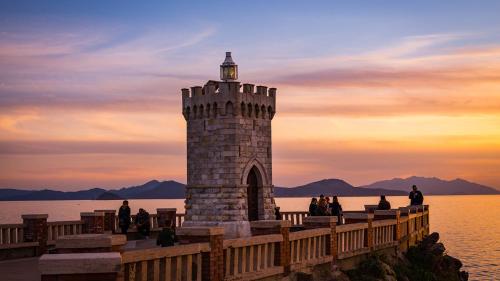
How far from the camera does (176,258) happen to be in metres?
16.2

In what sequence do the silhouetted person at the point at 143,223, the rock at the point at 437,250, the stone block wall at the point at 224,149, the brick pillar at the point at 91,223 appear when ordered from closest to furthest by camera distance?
the brick pillar at the point at 91,223 → the silhouetted person at the point at 143,223 → the stone block wall at the point at 224,149 → the rock at the point at 437,250

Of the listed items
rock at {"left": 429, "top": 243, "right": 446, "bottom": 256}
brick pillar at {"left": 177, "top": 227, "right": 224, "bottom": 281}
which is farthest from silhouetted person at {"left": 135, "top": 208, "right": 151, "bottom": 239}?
brick pillar at {"left": 177, "top": 227, "right": 224, "bottom": 281}

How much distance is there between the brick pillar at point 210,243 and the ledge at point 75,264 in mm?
5492

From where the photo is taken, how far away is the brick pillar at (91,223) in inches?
1166

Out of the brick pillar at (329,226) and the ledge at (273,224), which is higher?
the ledge at (273,224)

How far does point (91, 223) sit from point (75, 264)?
18.5m

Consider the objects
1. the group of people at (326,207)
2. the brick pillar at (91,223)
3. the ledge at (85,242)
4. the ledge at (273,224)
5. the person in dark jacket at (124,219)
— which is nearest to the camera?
the ledge at (85,242)

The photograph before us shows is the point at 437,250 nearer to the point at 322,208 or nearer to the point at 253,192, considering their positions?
the point at 322,208

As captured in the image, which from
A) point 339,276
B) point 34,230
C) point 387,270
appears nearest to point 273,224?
point 339,276

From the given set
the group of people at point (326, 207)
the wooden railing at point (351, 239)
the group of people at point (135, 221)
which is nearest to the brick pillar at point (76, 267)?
the wooden railing at point (351, 239)

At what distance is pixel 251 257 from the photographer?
63.6ft

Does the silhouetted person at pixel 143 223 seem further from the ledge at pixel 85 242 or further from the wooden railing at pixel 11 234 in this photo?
the ledge at pixel 85 242

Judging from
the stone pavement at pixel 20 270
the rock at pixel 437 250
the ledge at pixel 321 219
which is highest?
the ledge at pixel 321 219

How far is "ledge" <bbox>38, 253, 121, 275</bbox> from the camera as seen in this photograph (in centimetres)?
1155
